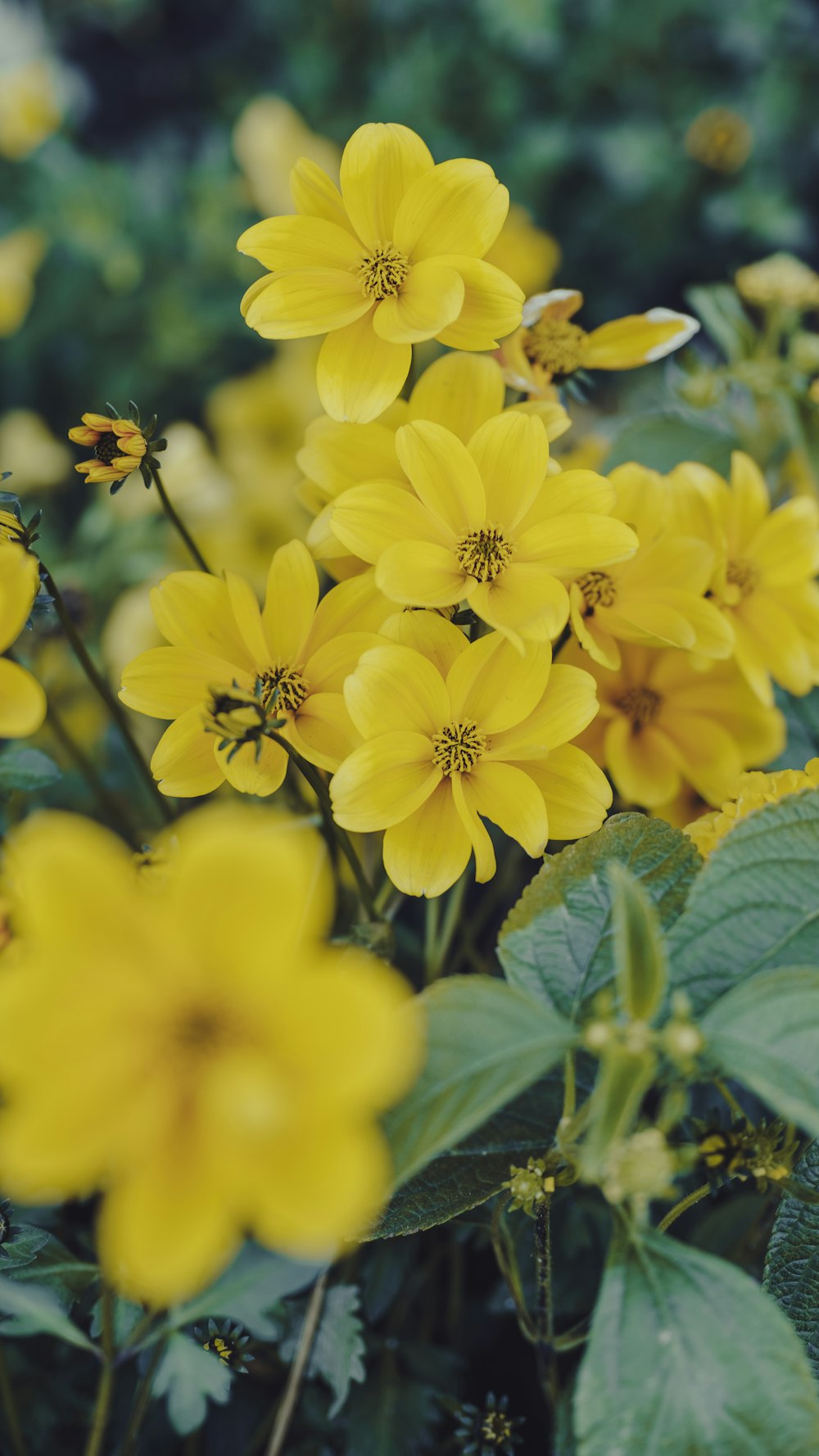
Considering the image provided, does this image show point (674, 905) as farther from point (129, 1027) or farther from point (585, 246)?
point (585, 246)

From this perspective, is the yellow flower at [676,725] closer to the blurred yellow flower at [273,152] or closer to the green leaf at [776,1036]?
the green leaf at [776,1036]

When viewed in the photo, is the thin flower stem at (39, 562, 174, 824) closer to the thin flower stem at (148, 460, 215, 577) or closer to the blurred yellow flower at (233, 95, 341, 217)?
the thin flower stem at (148, 460, 215, 577)

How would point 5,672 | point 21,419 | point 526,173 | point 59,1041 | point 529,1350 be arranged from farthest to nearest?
point 526,173
point 21,419
point 529,1350
point 5,672
point 59,1041

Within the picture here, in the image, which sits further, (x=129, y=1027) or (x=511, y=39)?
(x=511, y=39)

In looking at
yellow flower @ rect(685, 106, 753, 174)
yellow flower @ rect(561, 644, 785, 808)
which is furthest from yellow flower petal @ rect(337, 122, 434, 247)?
yellow flower @ rect(685, 106, 753, 174)

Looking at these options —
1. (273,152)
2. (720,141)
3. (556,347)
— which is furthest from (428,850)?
(720,141)

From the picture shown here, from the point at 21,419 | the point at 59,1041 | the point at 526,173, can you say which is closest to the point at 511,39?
the point at 526,173
